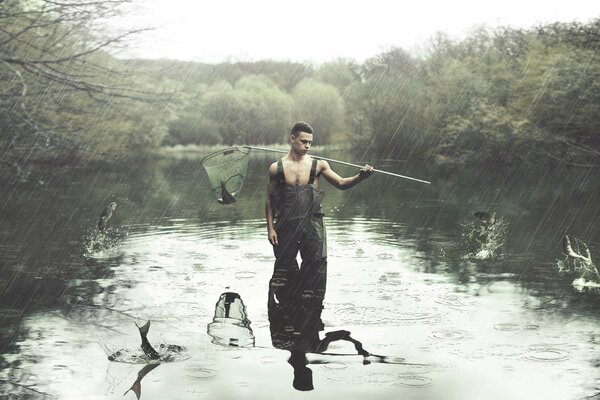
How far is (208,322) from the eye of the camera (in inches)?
320

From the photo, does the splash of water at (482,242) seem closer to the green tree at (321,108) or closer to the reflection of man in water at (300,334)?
the reflection of man in water at (300,334)

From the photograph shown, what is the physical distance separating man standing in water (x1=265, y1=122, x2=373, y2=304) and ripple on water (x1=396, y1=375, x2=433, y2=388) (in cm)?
264

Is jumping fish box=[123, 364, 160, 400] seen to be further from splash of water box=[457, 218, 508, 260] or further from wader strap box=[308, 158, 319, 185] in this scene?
splash of water box=[457, 218, 508, 260]

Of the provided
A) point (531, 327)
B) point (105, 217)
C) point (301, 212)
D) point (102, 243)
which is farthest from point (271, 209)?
point (102, 243)

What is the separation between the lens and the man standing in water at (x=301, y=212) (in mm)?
8711

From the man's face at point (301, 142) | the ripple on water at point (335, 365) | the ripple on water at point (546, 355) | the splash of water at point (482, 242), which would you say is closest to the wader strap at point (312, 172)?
the man's face at point (301, 142)

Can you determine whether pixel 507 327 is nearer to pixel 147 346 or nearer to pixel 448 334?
pixel 448 334

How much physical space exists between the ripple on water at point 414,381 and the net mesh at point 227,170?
13.3ft

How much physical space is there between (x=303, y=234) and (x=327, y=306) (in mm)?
731

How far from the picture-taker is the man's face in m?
8.63

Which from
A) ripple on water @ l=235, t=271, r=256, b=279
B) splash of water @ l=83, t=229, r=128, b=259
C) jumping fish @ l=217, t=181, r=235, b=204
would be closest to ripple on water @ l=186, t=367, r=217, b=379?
jumping fish @ l=217, t=181, r=235, b=204

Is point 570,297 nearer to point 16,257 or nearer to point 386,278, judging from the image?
point 386,278

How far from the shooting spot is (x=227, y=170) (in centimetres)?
991

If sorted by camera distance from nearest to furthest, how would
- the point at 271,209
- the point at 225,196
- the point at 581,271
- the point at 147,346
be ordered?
the point at 147,346 < the point at 271,209 < the point at 225,196 < the point at 581,271
